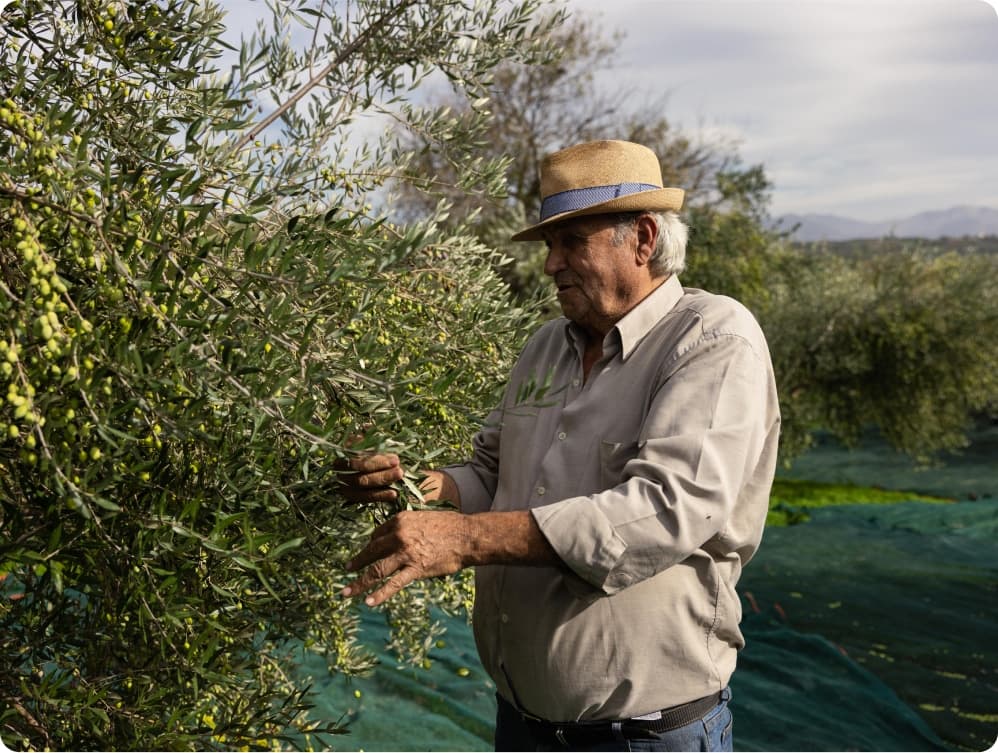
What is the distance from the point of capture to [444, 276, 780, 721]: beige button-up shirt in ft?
Result: 8.49

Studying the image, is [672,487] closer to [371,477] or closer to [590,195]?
[371,477]

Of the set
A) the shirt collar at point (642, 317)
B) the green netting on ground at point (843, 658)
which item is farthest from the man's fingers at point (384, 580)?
the green netting on ground at point (843, 658)

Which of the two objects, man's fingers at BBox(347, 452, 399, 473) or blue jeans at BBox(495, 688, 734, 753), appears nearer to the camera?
man's fingers at BBox(347, 452, 399, 473)

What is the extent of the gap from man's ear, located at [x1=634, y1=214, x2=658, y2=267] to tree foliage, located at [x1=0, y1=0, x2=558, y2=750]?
2.03 feet

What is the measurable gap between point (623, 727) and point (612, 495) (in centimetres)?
75

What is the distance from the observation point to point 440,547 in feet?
8.30

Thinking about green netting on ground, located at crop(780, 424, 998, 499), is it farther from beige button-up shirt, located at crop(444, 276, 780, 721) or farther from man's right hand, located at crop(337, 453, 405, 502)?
man's right hand, located at crop(337, 453, 405, 502)

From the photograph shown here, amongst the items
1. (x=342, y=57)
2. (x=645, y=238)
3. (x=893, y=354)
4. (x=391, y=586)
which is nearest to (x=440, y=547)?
(x=391, y=586)

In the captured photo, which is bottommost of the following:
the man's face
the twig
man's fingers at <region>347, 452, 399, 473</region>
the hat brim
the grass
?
the grass

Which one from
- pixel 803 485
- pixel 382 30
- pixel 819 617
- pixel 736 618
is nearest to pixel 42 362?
pixel 736 618

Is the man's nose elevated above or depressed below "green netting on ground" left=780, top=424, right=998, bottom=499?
above

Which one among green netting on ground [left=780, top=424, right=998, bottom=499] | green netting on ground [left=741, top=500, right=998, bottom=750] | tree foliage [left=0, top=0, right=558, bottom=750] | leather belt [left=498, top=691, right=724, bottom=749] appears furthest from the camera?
green netting on ground [left=780, top=424, right=998, bottom=499]

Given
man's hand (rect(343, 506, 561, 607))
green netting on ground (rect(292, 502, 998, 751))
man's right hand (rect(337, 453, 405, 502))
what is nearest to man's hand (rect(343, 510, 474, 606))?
man's hand (rect(343, 506, 561, 607))

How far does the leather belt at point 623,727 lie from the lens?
2.84m
